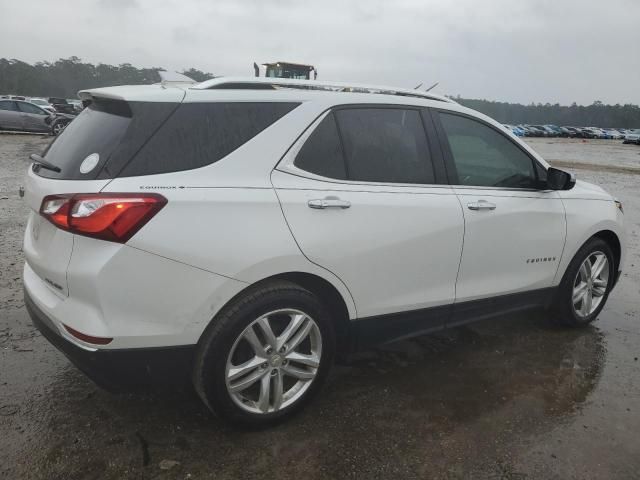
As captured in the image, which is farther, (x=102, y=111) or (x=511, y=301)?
(x=511, y=301)

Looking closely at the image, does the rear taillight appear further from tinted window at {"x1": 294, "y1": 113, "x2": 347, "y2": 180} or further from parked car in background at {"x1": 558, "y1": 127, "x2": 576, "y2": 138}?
parked car in background at {"x1": 558, "y1": 127, "x2": 576, "y2": 138}

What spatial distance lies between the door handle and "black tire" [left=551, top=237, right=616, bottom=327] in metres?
2.26

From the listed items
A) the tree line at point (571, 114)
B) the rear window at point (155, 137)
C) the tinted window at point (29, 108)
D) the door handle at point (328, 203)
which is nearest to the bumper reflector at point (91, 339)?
the rear window at point (155, 137)

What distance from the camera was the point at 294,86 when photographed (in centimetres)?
288

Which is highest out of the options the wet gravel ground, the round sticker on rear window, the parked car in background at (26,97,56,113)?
the round sticker on rear window

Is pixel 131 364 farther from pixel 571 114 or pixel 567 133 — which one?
pixel 571 114

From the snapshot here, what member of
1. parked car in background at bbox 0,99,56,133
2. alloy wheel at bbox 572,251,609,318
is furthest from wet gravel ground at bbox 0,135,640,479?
parked car in background at bbox 0,99,56,133

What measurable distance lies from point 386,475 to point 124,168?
5.93 feet

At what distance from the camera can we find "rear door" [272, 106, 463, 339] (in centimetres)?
263

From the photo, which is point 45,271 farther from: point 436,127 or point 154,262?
point 436,127

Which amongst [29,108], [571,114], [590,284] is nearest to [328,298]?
Result: [590,284]

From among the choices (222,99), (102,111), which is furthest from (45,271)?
(222,99)

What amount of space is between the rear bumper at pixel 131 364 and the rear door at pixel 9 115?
22888 mm

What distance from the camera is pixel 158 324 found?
2.30m
